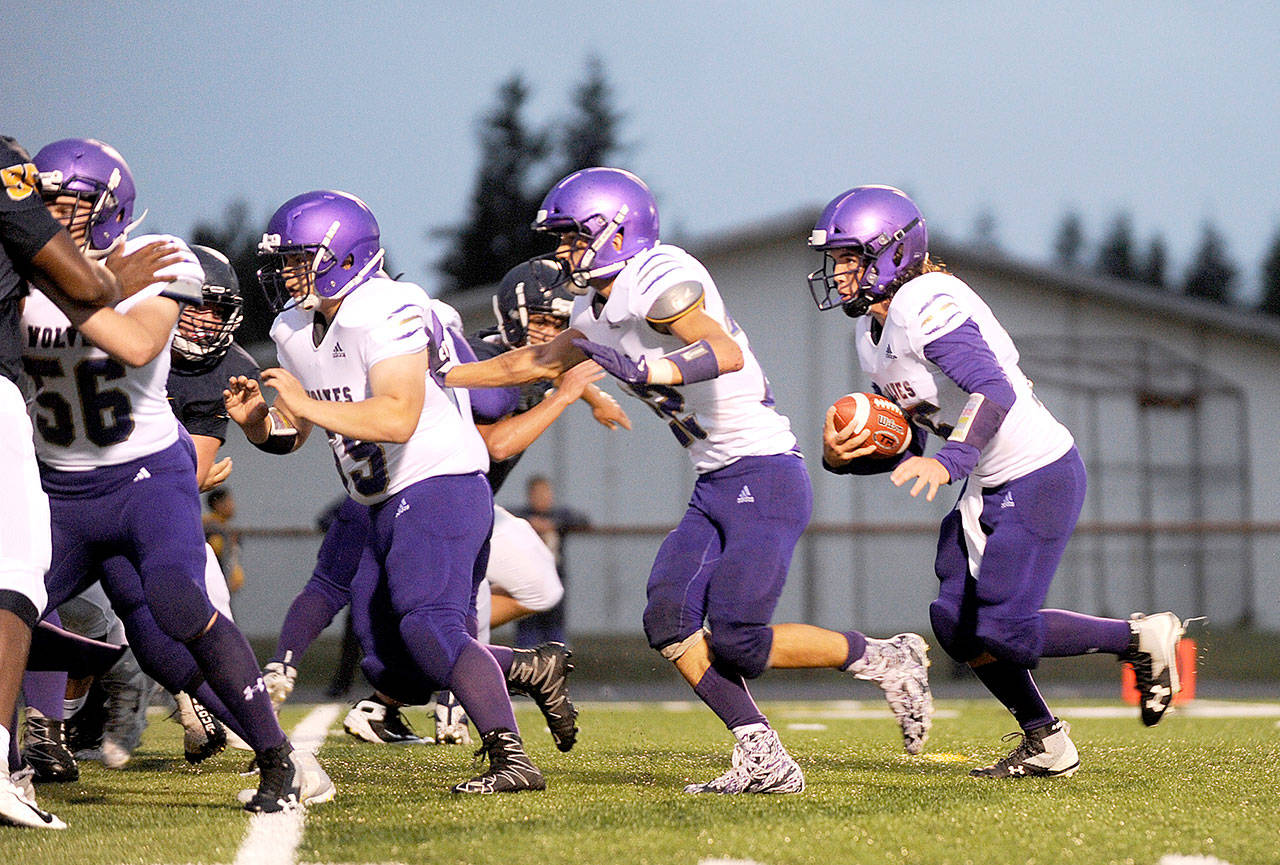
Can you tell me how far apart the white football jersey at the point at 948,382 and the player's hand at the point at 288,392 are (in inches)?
73.9

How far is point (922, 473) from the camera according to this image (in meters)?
4.37

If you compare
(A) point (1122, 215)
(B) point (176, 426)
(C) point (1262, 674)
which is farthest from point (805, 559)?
(A) point (1122, 215)

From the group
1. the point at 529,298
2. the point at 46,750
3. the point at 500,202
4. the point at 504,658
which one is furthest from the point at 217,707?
the point at 500,202

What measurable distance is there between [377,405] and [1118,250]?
70.6 metres

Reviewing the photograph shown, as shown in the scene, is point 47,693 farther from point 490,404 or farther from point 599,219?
point 599,219

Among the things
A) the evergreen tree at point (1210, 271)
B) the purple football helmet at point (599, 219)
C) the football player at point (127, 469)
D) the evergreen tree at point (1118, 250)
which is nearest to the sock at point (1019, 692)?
the purple football helmet at point (599, 219)

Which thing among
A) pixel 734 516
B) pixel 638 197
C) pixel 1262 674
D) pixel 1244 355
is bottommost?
pixel 1262 674

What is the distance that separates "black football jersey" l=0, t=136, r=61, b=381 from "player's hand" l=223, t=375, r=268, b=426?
0.87 metres

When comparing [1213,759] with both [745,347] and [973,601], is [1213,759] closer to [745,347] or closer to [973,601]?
[973,601]

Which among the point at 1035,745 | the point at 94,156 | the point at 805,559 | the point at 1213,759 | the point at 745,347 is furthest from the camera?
the point at 805,559

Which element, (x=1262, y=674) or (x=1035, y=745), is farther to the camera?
(x=1262, y=674)

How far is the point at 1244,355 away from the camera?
23219 mm

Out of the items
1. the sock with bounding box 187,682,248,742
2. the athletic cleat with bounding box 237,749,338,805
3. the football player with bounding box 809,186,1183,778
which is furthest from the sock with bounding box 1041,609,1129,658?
the sock with bounding box 187,682,248,742

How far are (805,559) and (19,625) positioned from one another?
12.7m
